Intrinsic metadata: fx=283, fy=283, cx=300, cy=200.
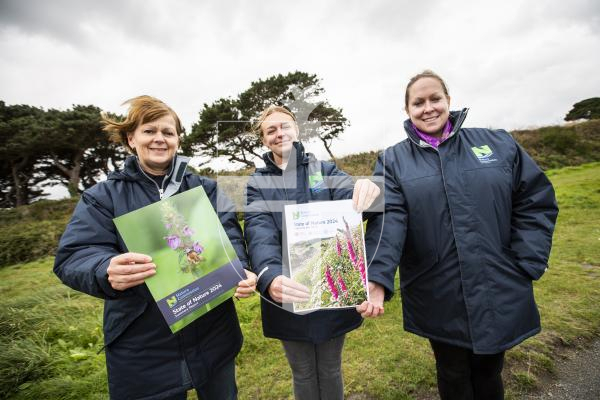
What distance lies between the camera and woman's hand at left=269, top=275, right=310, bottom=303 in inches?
65.1

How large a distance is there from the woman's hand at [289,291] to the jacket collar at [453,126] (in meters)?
1.29

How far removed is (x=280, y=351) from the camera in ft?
12.5

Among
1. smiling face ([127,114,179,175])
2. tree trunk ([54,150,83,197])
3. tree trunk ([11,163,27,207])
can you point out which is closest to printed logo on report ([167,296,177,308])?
smiling face ([127,114,179,175])

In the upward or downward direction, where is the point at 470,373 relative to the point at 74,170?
downward

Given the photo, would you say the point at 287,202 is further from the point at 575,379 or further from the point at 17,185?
the point at 17,185

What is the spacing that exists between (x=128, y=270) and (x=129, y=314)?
0.39 meters

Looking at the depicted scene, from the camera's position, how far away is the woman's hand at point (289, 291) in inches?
65.1

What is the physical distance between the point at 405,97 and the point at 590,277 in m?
5.84

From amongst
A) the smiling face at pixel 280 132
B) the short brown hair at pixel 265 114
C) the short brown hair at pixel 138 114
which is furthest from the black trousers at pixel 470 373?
the short brown hair at pixel 138 114

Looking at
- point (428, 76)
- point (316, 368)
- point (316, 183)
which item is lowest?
point (316, 368)

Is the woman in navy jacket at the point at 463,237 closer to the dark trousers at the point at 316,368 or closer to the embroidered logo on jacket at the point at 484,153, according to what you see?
the embroidered logo on jacket at the point at 484,153

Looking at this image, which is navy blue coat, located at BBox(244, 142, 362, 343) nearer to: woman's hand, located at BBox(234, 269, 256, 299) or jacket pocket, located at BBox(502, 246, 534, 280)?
woman's hand, located at BBox(234, 269, 256, 299)

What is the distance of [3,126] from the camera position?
21.9 m

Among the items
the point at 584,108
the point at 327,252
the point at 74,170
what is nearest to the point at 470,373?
the point at 327,252
